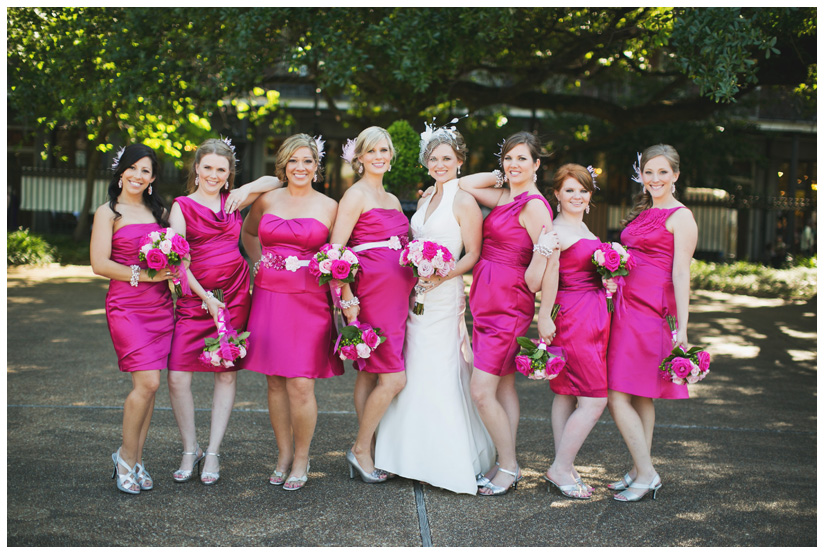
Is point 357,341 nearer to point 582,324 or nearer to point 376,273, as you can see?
point 376,273

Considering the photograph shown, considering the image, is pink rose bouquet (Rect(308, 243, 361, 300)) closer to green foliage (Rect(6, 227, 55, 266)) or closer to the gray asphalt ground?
the gray asphalt ground

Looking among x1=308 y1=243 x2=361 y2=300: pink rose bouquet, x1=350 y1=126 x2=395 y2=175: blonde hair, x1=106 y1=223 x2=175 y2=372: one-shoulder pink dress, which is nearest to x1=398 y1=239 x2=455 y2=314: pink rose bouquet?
x1=308 y1=243 x2=361 y2=300: pink rose bouquet

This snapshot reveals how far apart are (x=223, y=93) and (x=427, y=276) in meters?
7.37

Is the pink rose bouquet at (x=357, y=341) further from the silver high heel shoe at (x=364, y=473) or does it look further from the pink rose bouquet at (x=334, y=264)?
the silver high heel shoe at (x=364, y=473)

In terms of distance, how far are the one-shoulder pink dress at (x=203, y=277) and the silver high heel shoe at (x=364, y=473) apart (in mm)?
921

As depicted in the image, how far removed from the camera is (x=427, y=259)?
4246 millimetres

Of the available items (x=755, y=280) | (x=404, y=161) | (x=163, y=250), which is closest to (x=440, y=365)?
(x=163, y=250)

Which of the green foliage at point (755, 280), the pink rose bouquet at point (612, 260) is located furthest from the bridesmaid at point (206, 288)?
the green foliage at point (755, 280)

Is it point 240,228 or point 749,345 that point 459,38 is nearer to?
point 749,345

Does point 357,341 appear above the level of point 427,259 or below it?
below

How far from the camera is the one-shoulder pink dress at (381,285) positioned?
452cm

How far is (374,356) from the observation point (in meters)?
4.53

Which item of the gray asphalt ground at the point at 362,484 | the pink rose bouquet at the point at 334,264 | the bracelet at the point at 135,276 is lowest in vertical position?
the gray asphalt ground at the point at 362,484

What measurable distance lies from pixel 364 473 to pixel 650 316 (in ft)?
6.34
